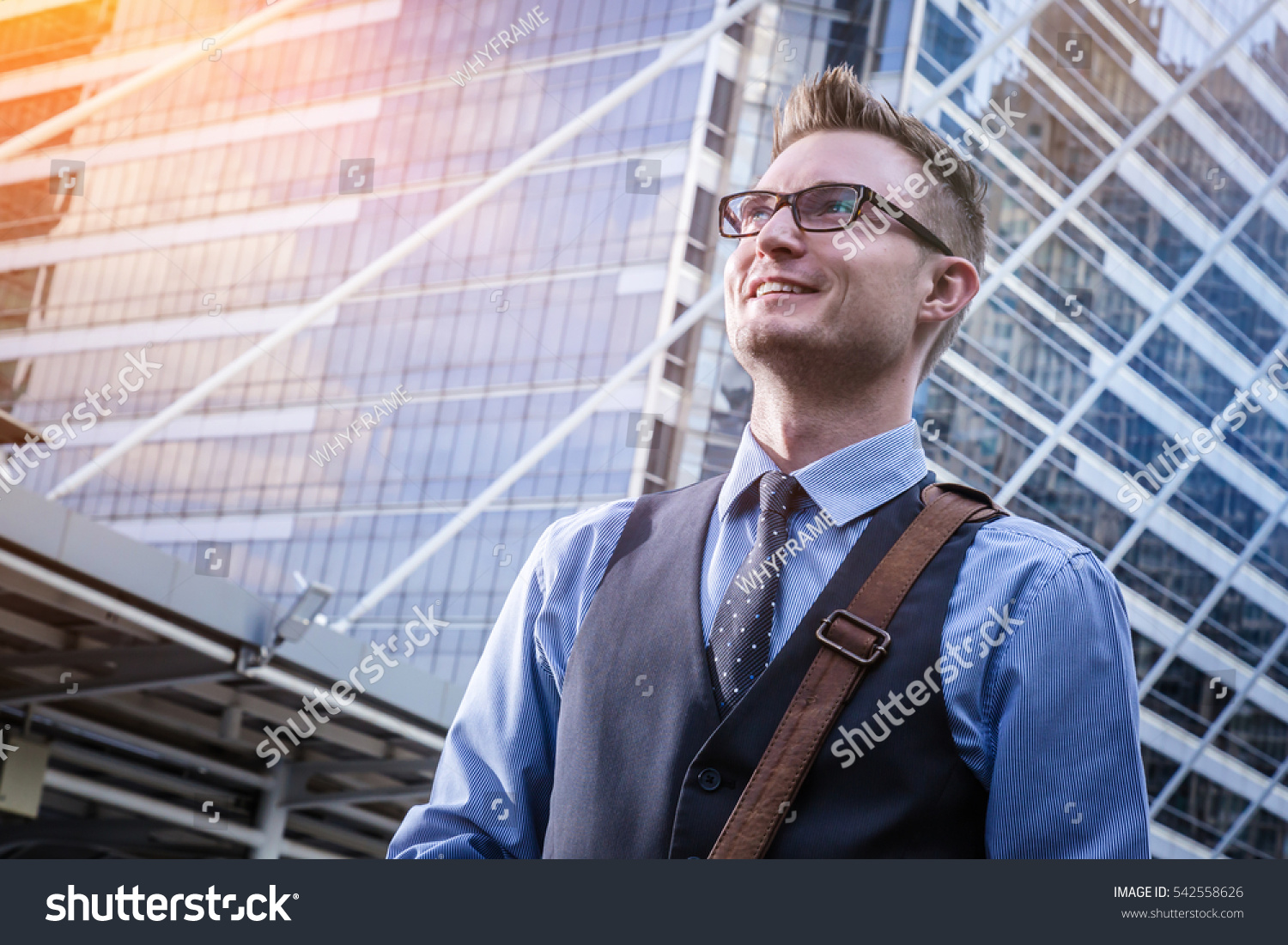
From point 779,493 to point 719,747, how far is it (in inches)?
13.5

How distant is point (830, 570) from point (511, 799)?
400mm

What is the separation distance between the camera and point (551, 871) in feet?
3.86

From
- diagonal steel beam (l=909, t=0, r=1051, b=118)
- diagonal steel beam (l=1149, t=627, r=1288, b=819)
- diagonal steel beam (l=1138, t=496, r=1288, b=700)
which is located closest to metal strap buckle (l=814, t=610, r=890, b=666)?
diagonal steel beam (l=909, t=0, r=1051, b=118)

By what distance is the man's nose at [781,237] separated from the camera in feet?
4.83

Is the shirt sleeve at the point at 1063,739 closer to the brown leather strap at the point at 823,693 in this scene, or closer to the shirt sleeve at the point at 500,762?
the brown leather strap at the point at 823,693

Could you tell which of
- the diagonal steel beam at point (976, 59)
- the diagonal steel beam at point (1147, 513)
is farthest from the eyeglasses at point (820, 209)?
the diagonal steel beam at point (1147, 513)

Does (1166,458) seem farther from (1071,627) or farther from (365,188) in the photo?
(1071,627)

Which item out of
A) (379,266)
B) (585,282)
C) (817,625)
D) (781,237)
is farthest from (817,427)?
(585,282)

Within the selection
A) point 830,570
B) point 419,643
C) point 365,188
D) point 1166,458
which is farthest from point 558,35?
point 830,570

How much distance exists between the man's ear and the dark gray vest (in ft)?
1.00

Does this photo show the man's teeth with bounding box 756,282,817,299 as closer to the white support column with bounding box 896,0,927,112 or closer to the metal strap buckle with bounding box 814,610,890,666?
the metal strap buckle with bounding box 814,610,890,666

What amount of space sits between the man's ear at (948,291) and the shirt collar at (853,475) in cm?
14

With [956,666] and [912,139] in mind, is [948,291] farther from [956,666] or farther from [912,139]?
[956,666]

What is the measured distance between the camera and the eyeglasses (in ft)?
4.89
